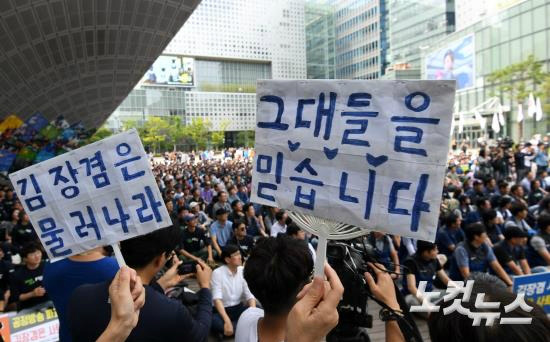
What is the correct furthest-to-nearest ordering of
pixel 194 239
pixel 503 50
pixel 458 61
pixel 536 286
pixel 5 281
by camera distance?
pixel 458 61 < pixel 503 50 < pixel 194 239 < pixel 5 281 < pixel 536 286

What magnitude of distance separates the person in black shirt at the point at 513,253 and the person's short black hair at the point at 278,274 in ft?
11.9

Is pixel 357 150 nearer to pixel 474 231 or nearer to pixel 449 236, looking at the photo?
pixel 474 231

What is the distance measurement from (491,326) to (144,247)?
1.33 metres

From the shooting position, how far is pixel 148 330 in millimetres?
1450

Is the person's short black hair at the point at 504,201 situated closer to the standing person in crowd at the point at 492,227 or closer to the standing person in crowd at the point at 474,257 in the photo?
the standing person in crowd at the point at 492,227

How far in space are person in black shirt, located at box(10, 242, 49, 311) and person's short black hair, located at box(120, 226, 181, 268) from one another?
9.32 feet

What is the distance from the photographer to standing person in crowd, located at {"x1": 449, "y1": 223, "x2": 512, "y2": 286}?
13.7 ft

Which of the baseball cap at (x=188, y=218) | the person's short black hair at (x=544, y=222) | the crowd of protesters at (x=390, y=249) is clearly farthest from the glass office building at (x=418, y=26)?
the person's short black hair at (x=544, y=222)

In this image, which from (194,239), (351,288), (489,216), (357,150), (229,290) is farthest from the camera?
(194,239)

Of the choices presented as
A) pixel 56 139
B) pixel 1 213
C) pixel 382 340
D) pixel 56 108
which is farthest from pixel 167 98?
pixel 382 340

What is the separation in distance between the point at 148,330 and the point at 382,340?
2910mm

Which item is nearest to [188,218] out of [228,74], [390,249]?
[390,249]

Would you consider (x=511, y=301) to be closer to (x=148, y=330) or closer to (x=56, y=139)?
(x=148, y=330)

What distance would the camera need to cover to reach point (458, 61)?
36.3m
